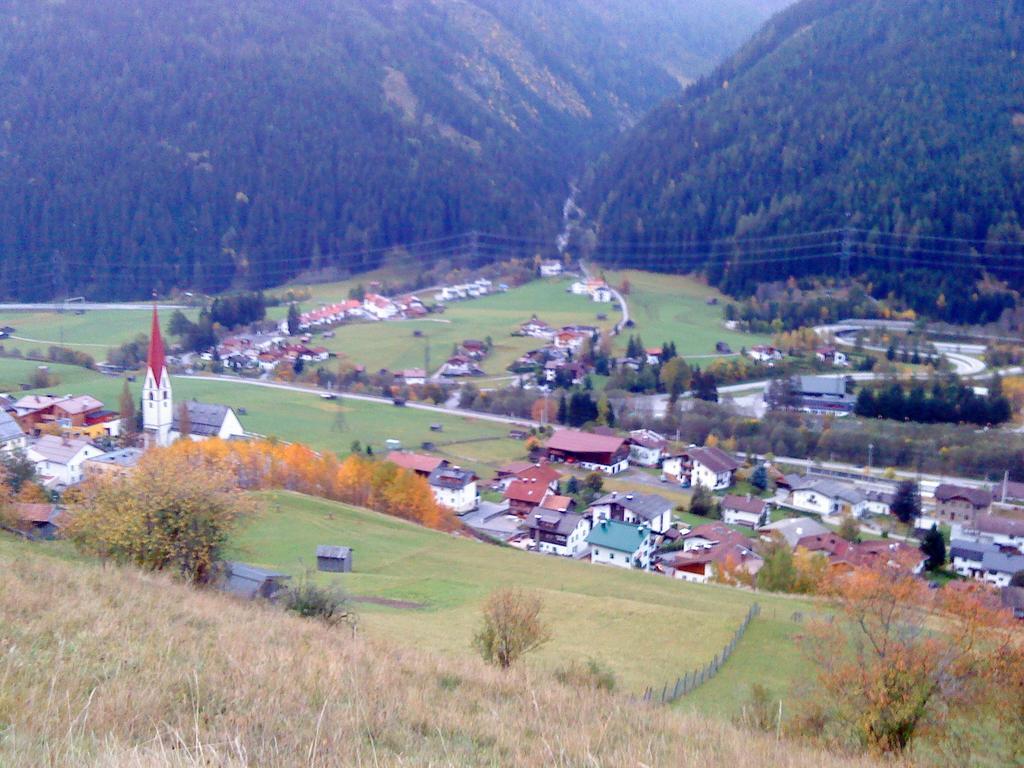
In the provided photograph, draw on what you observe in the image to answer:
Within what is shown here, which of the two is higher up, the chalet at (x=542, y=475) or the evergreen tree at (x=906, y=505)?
the chalet at (x=542, y=475)

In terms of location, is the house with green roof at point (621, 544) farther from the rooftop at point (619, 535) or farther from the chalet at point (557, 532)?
the chalet at point (557, 532)

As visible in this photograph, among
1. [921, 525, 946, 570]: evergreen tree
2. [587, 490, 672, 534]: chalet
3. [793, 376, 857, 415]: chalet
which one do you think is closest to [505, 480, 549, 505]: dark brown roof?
[587, 490, 672, 534]: chalet

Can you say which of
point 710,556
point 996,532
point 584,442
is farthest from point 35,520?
point 996,532

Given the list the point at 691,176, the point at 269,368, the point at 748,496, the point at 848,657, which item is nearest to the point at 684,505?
the point at 748,496

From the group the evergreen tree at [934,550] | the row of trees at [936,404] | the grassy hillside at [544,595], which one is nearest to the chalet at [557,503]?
the grassy hillside at [544,595]

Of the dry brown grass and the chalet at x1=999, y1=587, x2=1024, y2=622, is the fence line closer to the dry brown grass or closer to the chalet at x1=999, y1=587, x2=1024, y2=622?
the dry brown grass

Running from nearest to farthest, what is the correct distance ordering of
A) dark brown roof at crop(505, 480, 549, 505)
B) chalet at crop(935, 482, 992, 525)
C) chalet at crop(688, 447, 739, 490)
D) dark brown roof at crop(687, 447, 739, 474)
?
chalet at crop(935, 482, 992, 525)
dark brown roof at crop(505, 480, 549, 505)
chalet at crop(688, 447, 739, 490)
dark brown roof at crop(687, 447, 739, 474)
